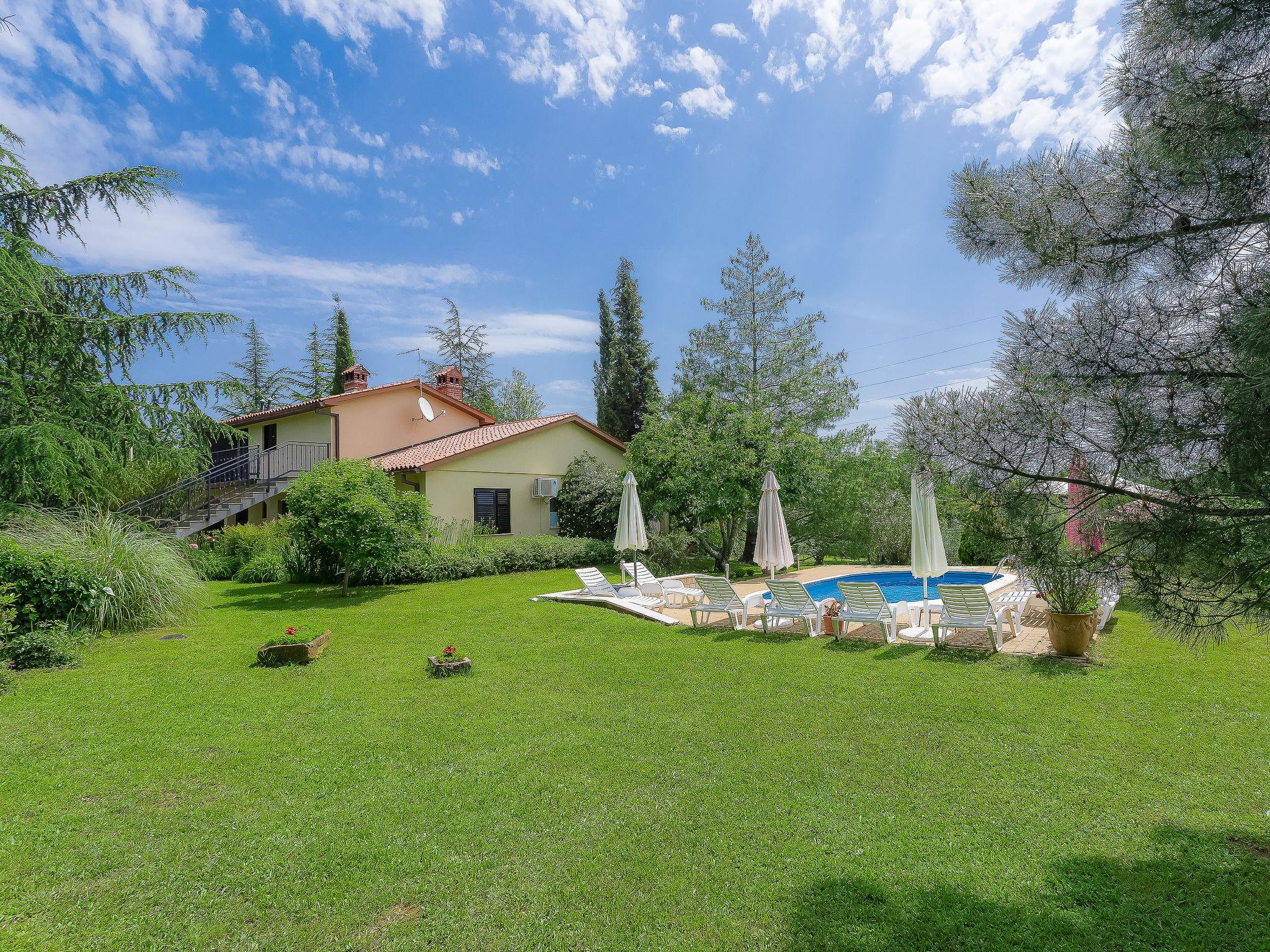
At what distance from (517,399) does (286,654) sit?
37853 millimetres

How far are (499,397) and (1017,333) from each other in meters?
43.8

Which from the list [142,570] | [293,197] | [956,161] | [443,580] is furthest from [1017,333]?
[293,197]

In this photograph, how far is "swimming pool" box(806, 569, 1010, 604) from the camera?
630 inches

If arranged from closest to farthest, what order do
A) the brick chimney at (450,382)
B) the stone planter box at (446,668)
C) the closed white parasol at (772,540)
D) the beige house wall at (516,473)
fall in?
the stone planter box at (446,668) < the closed white parasol at (772,540) < the beige house wall at (516,473) < the brick chimney at (450,382)

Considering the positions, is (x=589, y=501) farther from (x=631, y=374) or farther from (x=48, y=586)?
(x=48, y=586)

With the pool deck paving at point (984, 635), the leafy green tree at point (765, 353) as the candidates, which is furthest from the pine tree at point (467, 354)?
the pool deck paving at point (984, 635)

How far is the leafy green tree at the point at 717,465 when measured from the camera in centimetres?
1944

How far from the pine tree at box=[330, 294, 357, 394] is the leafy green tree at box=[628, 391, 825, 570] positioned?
2626cm

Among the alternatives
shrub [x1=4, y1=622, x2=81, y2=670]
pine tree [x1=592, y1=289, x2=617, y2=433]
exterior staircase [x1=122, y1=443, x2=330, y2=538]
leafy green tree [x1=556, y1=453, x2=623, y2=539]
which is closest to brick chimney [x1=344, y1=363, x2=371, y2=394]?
exterior staircase [x1=122, y1=443, x2=330, y2=538]

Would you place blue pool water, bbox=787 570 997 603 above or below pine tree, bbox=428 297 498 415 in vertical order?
below

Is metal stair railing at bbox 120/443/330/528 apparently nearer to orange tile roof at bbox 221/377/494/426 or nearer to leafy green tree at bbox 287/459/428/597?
orange tile roof at bbox 221/377/494/426

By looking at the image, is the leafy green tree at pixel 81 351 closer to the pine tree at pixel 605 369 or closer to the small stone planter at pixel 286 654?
the small stone planter at pixel 286 654

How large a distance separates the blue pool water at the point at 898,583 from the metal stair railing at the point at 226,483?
1663 cm

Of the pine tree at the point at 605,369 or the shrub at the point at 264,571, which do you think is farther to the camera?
the pine tree at the point at 605,369
